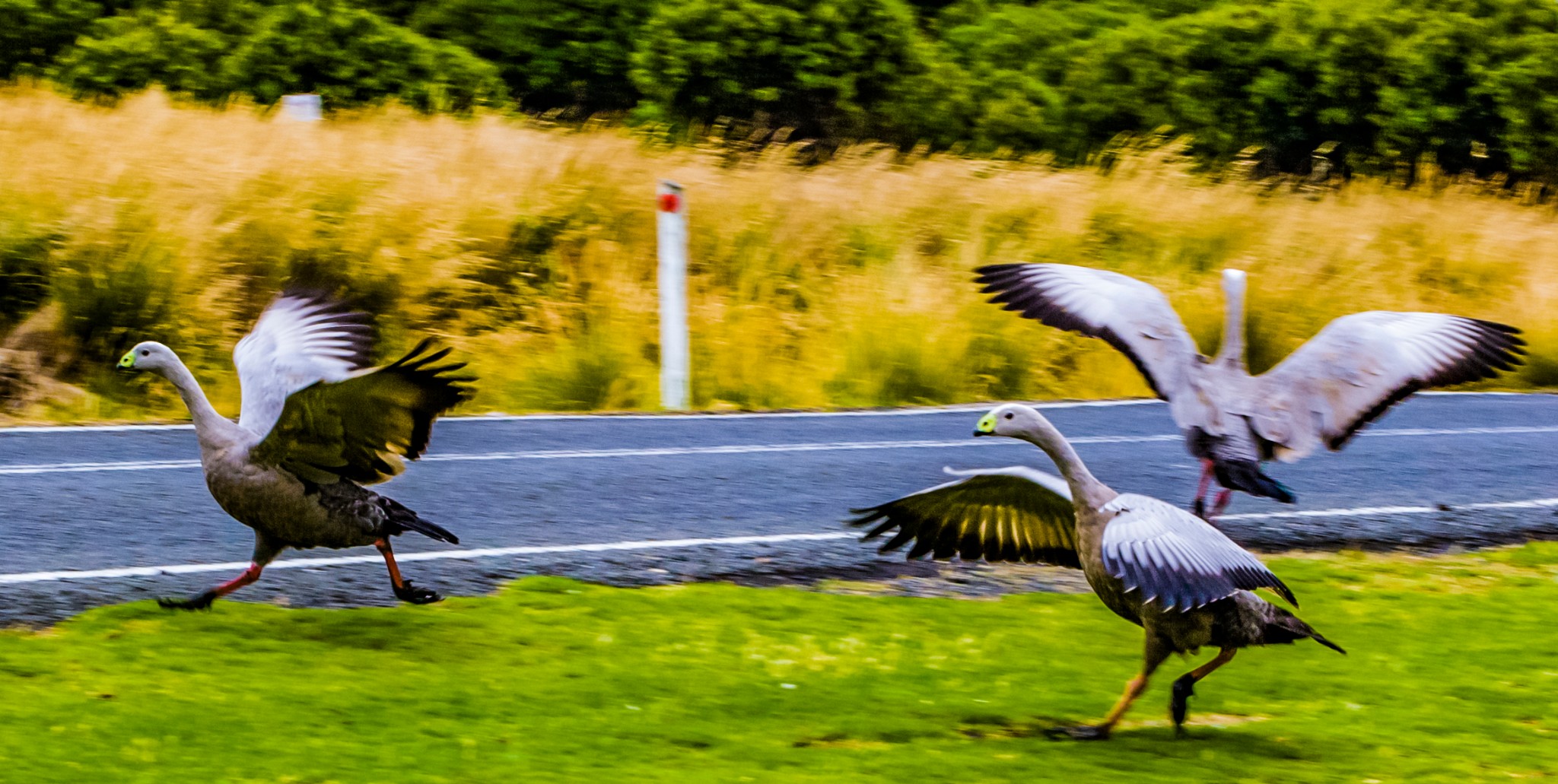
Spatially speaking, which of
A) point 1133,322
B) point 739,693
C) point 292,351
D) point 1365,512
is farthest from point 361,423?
point 1365,512

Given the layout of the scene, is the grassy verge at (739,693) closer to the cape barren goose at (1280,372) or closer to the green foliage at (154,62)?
the cape barren goose at (1280,372)

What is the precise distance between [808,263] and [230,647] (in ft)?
34.0

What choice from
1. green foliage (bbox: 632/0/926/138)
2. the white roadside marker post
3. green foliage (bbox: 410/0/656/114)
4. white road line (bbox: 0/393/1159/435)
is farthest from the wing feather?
green foliage (bbox: 410/0/656/114)

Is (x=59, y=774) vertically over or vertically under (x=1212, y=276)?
under

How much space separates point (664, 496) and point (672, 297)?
321 cm

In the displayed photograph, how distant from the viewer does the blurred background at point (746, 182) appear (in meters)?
12.4

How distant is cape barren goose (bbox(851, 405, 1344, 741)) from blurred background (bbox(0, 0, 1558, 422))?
247 centimetres

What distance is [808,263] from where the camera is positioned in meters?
15.4

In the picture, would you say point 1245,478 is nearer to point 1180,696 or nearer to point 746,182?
point 1180,696

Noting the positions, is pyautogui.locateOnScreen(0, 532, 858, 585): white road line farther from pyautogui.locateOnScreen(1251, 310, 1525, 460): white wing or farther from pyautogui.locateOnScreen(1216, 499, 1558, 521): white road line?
pyautogui.locateOnScreen(1216, 499, 1558, 521): white road line

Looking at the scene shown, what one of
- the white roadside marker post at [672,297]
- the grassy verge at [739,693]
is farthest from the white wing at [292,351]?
the white roadside marker post at [672,297]

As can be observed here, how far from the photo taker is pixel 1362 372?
21.3ft

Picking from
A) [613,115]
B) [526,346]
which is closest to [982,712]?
[526,346]

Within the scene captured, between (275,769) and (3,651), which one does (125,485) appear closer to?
(3,651)
